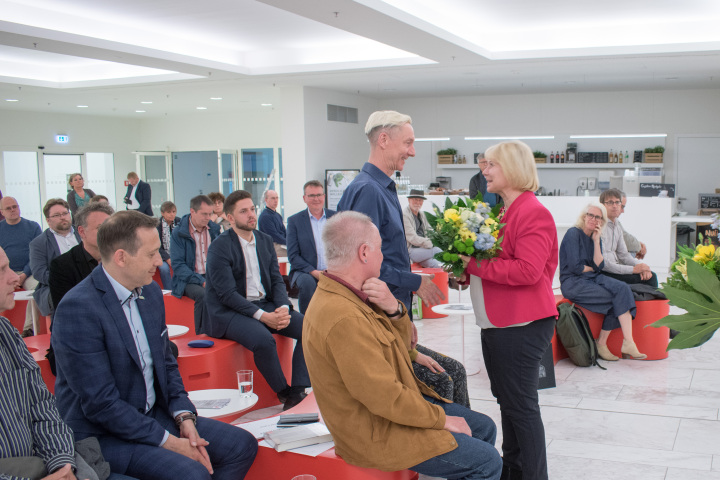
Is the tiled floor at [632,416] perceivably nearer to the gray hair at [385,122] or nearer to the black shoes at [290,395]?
the black shoes at [290,395]

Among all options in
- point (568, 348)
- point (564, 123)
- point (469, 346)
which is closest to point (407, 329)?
point (568, 348)

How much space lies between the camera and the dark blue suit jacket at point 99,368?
263 centimetres

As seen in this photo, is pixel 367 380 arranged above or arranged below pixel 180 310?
above

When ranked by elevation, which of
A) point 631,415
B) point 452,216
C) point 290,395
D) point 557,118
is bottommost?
point 631,415

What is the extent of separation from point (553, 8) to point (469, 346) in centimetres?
446

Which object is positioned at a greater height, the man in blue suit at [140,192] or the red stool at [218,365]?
the man in blue suit at [140,192]

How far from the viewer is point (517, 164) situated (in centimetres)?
306

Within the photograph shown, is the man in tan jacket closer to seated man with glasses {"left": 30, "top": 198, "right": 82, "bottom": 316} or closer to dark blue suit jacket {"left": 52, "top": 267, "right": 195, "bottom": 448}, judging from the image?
dark blue suit jacket {"left": 52, "top": 267, "right": 195, "bottom": 448}

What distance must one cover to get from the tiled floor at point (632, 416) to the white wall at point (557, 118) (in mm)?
8459

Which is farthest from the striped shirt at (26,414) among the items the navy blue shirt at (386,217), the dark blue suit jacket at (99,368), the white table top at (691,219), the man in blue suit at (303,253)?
the white table top at (691,219)

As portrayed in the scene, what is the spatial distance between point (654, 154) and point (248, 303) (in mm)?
11476

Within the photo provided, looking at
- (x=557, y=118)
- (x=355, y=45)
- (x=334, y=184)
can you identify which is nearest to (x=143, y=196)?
(x=334, y=184)

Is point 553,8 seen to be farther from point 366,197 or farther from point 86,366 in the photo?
point 86,366

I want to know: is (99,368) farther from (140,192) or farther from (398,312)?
(140,192)
